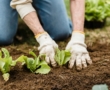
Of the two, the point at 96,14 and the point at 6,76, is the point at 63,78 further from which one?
the point at 96,14

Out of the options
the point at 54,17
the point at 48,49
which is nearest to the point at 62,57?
the point at 48,49

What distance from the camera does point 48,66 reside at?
221cm

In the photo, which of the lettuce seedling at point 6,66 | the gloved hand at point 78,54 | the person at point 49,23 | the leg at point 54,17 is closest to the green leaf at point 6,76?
the lettuce seedling at point 6,66

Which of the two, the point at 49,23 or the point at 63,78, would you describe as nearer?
the point at 63,78

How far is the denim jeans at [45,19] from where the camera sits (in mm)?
3035

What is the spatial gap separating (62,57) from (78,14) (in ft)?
1.36

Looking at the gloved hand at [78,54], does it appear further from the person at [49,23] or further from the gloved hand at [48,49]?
the gloved hand at [48,49]

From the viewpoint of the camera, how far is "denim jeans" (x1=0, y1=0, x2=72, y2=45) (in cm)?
304

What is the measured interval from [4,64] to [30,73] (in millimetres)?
209

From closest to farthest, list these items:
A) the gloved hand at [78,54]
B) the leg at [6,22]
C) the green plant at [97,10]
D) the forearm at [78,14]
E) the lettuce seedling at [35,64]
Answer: the lettuce seedling at [35,64] < the gloved hand at [78,54] < the forearm at [78,14] < the leg at [6,22] < the green plant at [97,10]

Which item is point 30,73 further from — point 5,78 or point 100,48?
point 100,48

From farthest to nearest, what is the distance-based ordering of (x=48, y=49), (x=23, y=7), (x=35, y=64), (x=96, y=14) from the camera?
(x=96, y=14)
(x=23, y=7)
(x=48, y=49)
(x=35, y=64)

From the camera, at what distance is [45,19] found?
313 centimetres

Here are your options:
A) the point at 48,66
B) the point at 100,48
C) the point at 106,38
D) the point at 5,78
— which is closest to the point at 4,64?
the point at 5,78
